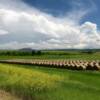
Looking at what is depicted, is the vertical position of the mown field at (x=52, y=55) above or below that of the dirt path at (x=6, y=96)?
above

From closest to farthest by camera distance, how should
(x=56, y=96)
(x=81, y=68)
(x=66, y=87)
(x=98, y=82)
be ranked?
(x=56, y=96) → (x=66, y=87) → (x=98, y=82) → (x=81, y=68)

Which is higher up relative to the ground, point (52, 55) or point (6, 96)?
point (52, 55)

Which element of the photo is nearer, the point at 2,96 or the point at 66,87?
the point at 2,96

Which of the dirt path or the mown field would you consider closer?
the dirt path

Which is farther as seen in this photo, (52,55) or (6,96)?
(52,55)

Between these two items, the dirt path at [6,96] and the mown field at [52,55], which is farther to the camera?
the mown field at [52,55]

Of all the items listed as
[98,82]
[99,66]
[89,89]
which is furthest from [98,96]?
[99,66]

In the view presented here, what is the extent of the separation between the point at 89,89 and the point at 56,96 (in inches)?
118

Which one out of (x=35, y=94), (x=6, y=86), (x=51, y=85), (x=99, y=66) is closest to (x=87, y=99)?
(x=35, y=94)

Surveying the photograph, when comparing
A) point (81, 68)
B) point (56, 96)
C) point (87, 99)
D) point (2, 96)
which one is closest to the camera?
point (87, 99)

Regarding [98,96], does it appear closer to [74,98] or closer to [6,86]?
[74,98]

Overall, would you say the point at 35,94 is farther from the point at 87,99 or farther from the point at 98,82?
the point at 98,82

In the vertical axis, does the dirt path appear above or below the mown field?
below

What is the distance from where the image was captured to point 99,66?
116ft
